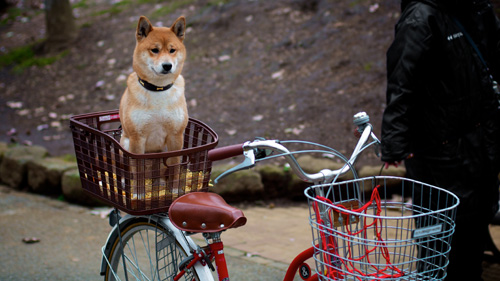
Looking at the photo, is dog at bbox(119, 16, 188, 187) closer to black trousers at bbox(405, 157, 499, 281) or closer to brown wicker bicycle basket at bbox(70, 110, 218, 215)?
brown wicker bicycle basket at bbox(70, 110, 218, 215)

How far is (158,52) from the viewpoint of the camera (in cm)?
242

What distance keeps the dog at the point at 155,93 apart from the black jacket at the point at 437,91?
127 cm

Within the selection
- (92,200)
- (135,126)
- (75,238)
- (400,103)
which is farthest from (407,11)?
(92,200)

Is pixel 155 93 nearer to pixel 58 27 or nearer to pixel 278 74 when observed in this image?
pixel 278 74

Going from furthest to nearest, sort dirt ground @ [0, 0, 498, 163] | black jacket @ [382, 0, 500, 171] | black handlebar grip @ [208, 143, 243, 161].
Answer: dirt ground @ [0, 0, 498, 163], black jacket @ [382, 0, 500, 171], black handlebar grip @ [208, 143, 243, 161]

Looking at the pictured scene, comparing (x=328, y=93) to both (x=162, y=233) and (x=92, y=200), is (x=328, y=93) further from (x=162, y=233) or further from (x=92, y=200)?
(x=162, y=233)

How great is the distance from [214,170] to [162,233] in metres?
3.21

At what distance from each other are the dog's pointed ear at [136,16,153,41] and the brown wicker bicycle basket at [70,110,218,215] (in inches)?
18.8

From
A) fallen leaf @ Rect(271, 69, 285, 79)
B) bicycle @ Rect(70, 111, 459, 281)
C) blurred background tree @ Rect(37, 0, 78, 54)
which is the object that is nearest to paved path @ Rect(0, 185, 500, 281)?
bicycle @ Rect(70, 111, 459, 281)

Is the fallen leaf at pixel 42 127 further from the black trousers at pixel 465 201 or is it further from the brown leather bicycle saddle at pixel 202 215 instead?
the brown leather bicycle saddle at pixel 202 215

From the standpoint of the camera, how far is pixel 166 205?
2363 mm

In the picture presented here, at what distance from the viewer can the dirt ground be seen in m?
7.46

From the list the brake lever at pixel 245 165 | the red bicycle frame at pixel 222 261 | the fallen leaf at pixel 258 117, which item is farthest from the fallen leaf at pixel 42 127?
the brake lever at pixel 245 165

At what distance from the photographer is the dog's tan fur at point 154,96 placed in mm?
2418
